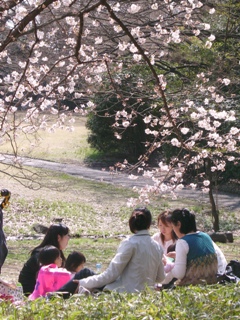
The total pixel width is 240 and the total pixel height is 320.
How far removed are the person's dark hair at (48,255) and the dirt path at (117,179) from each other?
34.4 feet

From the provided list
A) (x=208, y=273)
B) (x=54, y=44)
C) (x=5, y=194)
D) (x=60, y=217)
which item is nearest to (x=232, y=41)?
(x=54, y=44)

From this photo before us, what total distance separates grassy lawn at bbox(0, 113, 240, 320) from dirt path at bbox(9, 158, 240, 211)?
65 cm

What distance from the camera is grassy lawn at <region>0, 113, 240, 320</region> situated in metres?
3.38

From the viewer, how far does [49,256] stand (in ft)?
16.0

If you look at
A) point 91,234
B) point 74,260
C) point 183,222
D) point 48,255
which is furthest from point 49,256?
point 91,234

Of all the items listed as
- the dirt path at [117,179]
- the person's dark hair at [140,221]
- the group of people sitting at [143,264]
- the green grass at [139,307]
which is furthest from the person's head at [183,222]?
the dirt path at [117,179]

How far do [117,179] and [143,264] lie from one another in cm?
1817

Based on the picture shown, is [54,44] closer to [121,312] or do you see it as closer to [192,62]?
[192,62]

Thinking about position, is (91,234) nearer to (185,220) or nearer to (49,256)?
(49,256)

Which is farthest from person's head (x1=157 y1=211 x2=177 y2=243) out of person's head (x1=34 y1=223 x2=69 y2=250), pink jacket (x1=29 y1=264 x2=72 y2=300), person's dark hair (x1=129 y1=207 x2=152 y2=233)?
pink jacket (x1=29 y1=264 x2=72 y2=300)

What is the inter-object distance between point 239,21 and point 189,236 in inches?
364

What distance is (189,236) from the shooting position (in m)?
4.51

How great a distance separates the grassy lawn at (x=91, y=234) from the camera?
3383 millimetres

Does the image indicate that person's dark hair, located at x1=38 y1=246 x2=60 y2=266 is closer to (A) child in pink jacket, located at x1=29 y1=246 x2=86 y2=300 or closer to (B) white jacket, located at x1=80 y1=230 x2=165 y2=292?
(A) child in pink jacket, located at x1=29 y1=246 x2=86 y2=300
